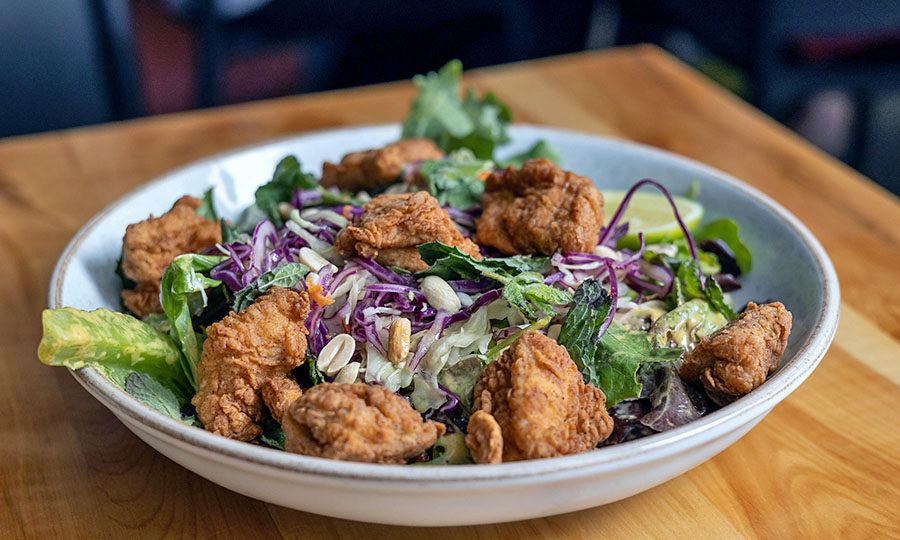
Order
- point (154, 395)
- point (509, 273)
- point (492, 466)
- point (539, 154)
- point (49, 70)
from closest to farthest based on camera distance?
point (492, 466) < point (154, 395) < point (509, 273) < point (539, 154) < point (49, 70)

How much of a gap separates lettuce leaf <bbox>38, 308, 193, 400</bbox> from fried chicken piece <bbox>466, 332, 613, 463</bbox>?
0.84 meters

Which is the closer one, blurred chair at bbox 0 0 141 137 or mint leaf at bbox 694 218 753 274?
mint leaf at bbox 694 218 753 274

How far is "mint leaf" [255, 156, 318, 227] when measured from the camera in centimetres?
284

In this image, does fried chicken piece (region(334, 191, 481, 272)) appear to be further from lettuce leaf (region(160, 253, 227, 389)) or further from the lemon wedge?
the lemon wedge

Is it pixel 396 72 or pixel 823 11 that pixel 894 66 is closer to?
pixel 823 11

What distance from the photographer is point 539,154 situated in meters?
3.21

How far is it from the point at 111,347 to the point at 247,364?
1.08 feet

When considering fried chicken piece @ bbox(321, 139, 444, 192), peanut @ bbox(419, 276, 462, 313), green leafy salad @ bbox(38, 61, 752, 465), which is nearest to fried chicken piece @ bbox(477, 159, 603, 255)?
green leafy salad @ bbox(38, 61, 752, 465)

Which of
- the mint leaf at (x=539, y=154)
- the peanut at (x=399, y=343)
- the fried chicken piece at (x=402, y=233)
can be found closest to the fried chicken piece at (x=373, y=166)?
the mint leaf at (x=539, y=154)

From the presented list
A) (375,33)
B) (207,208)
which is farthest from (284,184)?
(375,33)

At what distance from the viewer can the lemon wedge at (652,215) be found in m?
2.73

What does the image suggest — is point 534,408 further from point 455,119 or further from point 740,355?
point 455,119

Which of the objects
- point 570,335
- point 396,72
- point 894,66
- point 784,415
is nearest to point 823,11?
point 894,66

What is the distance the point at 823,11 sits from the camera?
588 centimetres
